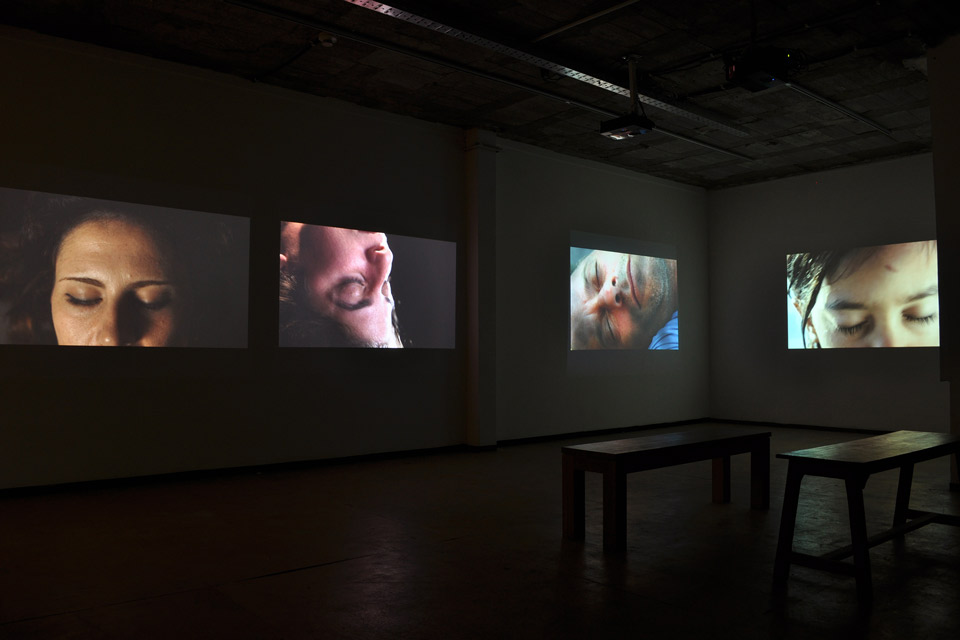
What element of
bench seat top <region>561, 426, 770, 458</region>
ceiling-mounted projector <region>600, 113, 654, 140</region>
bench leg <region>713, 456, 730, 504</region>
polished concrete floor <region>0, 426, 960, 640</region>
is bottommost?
polished concrete floor <region>0, 426, 960, 640</region>

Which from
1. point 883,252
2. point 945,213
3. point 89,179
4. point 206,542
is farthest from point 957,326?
point 89,179

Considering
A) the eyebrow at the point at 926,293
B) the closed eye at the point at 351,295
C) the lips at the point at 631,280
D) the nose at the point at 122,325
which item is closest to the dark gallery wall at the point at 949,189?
the eyebrow at the point at 926,293

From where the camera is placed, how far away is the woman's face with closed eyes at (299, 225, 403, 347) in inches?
261

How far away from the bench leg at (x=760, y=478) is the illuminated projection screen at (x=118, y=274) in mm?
4238

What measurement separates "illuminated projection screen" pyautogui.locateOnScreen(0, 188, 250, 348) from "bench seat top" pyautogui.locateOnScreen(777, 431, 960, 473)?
183 inches

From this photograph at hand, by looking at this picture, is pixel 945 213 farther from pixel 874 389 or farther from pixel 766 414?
pixel 766 414

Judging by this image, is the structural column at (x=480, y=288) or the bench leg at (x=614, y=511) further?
the structural column at (x=480, y=288)

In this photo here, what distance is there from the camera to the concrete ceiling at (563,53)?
501 cm

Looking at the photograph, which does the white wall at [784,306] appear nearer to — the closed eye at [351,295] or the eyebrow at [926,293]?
the eyebrow at [926,293]

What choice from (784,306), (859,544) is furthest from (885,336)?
(859,544)

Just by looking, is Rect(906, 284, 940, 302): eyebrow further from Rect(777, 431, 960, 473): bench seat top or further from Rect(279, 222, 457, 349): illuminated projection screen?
Rect(279, 222, 457, 349): illuminated projection screen

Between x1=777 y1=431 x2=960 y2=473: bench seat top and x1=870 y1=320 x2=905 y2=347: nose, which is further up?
x1=870 y1=320 x2=905 y2=347: nose

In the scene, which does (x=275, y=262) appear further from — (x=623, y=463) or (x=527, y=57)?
(x=623, y=463)

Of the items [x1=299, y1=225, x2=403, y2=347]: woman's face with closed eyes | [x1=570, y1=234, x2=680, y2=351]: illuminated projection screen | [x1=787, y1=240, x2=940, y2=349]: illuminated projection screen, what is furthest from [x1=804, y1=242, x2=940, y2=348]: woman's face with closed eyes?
[x1=299, y1=225, x2=403, y2=347]: woman's face with closed eyes
